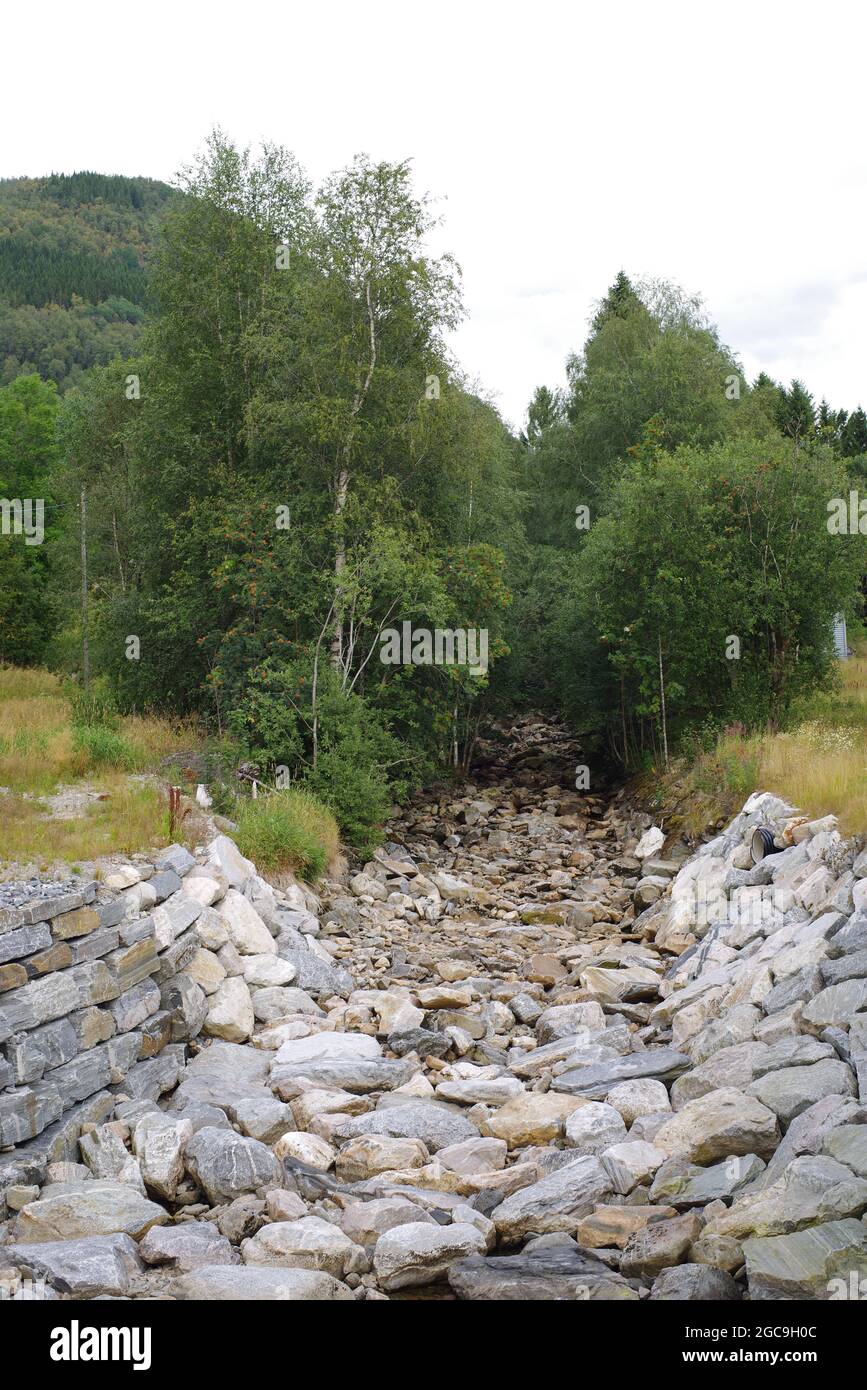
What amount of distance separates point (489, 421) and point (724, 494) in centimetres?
514

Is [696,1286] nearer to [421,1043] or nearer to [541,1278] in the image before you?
[541,1278]

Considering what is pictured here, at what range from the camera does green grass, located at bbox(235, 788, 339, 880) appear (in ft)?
44.9

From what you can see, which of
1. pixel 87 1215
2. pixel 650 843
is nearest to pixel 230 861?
pixel 87 1215

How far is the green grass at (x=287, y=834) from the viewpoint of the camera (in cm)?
1369

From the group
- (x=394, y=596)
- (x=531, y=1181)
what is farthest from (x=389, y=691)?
(x=531, y=1181)

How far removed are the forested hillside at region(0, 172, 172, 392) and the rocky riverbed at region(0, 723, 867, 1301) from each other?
39290 millimetres

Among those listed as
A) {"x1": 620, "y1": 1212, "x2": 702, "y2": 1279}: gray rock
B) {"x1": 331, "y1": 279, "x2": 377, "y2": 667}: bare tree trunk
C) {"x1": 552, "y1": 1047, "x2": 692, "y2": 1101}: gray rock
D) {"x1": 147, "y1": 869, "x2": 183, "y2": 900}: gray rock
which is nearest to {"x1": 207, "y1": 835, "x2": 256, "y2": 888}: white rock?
{"x1": 147, "y1": 869, "x2": 183, "y2": 900}: gray rock

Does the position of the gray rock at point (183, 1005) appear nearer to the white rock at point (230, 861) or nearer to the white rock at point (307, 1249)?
the white rock at point (230, 861)

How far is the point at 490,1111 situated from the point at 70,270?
102106 millimetres

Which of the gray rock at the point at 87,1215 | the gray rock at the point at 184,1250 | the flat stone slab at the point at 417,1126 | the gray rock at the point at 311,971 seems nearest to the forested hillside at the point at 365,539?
the gray rock at the point at 311,971

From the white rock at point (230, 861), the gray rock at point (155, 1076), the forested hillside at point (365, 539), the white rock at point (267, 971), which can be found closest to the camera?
the gray rock at point (155, 1076)

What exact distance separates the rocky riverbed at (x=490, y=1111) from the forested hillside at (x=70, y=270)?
3929cm

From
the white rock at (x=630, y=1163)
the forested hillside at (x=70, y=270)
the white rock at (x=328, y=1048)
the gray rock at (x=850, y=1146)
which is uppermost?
the forested hillside at (x=70, y=270)

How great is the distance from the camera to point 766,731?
19328 mm
